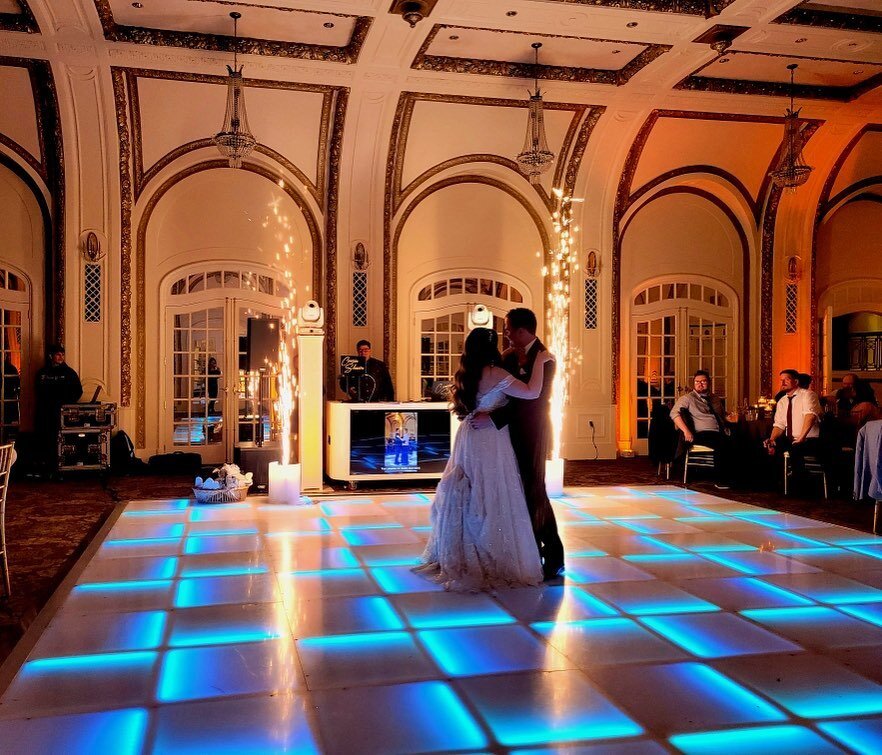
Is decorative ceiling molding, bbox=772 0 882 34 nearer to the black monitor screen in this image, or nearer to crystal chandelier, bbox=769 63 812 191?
crystal chandelier, bbox=769 63 812 191

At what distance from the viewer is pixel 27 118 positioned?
970cm

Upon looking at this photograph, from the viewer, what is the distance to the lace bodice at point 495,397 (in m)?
4.80

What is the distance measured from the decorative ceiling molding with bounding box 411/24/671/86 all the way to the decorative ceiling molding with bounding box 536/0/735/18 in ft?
2.53

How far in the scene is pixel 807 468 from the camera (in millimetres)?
8422

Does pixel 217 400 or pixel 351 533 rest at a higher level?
pixel 217 400

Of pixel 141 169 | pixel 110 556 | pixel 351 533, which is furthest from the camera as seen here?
pixel 141 169

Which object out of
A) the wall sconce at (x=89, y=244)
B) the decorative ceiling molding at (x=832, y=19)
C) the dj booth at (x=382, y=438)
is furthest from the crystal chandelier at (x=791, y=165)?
the wall sconce at (x=89, y=244)

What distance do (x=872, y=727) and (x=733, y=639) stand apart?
93 centimetres

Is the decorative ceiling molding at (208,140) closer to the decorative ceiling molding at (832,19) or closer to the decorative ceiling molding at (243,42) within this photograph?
the decorative ceiling molding at (243,42)

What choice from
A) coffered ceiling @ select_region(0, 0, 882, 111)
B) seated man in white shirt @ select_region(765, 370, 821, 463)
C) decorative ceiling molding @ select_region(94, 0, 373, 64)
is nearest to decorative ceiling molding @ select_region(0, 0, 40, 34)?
coffered ceiling @ select_region(0, 0, 882, 111)

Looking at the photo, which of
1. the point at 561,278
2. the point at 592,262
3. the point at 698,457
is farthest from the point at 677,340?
the point at 698,457

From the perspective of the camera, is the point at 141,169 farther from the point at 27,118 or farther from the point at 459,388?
the point at 459,388

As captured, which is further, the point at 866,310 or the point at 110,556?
the point at 866,310

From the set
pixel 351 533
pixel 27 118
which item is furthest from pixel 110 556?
pixel 27 118
